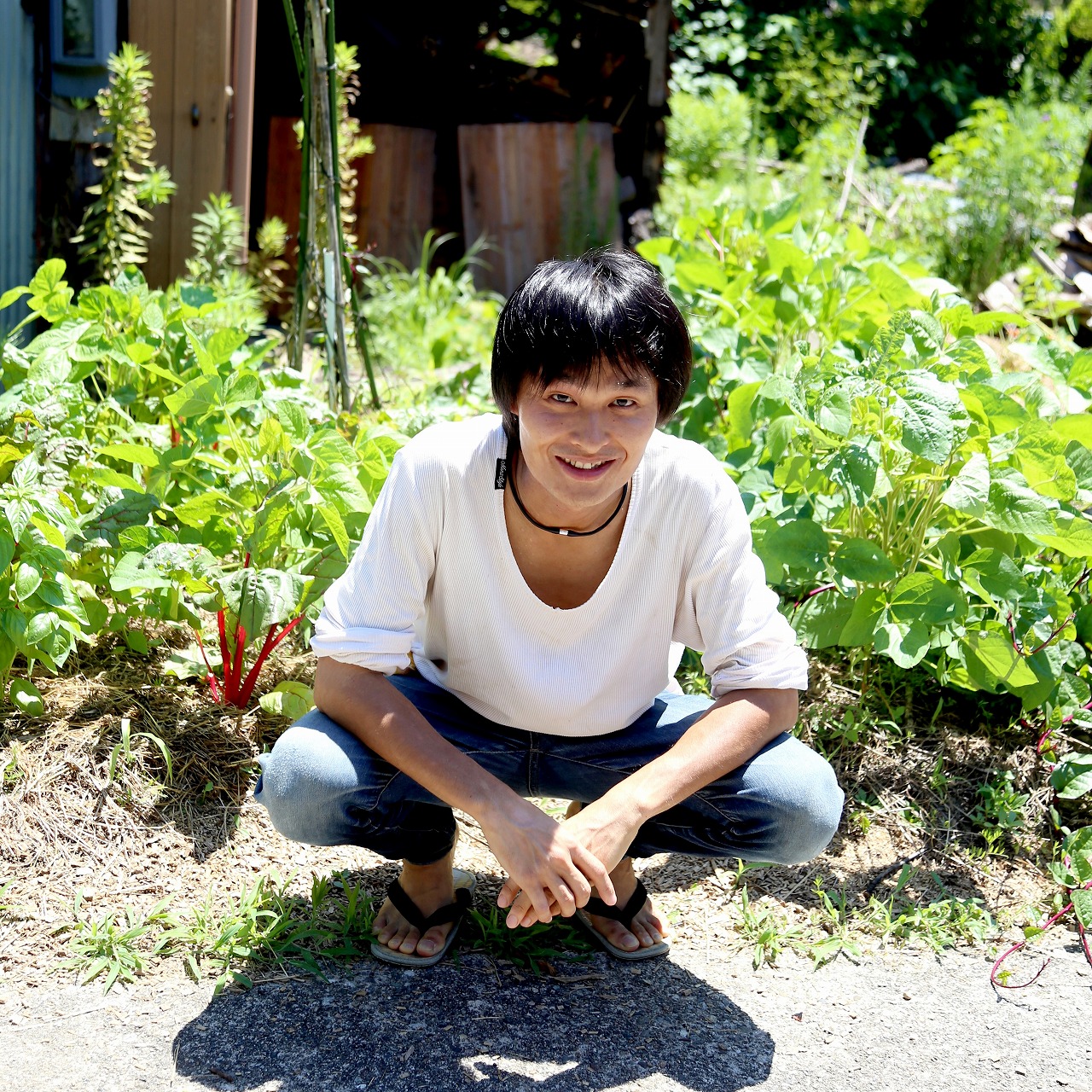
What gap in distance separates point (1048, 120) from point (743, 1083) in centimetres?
729

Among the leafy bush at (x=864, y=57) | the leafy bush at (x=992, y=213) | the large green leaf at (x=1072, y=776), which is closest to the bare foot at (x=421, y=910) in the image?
the large green leaf at (x=1072, y=776)

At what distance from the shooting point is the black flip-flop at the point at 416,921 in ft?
6.40

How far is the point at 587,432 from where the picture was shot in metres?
1.70

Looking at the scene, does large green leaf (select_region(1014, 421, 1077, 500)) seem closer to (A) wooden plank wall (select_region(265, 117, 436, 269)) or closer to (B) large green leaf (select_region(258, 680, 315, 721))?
(B) large green leaf (select_region(258, 680, 315, 721))

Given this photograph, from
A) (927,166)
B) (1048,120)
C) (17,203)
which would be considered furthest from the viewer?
(927,166)

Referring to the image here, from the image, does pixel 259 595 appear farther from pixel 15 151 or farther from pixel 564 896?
pixel 15 151

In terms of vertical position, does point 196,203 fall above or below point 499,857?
above

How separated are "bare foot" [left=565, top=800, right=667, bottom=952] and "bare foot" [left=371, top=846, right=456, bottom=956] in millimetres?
244

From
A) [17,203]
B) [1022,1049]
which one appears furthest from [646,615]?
[17,203]

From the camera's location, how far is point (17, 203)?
3758 millimetres

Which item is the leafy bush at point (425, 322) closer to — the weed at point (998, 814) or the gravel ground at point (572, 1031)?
the weed at point (998, 814)

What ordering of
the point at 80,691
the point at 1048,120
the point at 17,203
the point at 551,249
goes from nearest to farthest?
the point at 80,691 → the point at 17,203 → the point at 551,249 → the point at 1048,120

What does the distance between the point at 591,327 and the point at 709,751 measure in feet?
2.14

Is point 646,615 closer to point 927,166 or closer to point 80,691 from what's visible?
point 80,691
